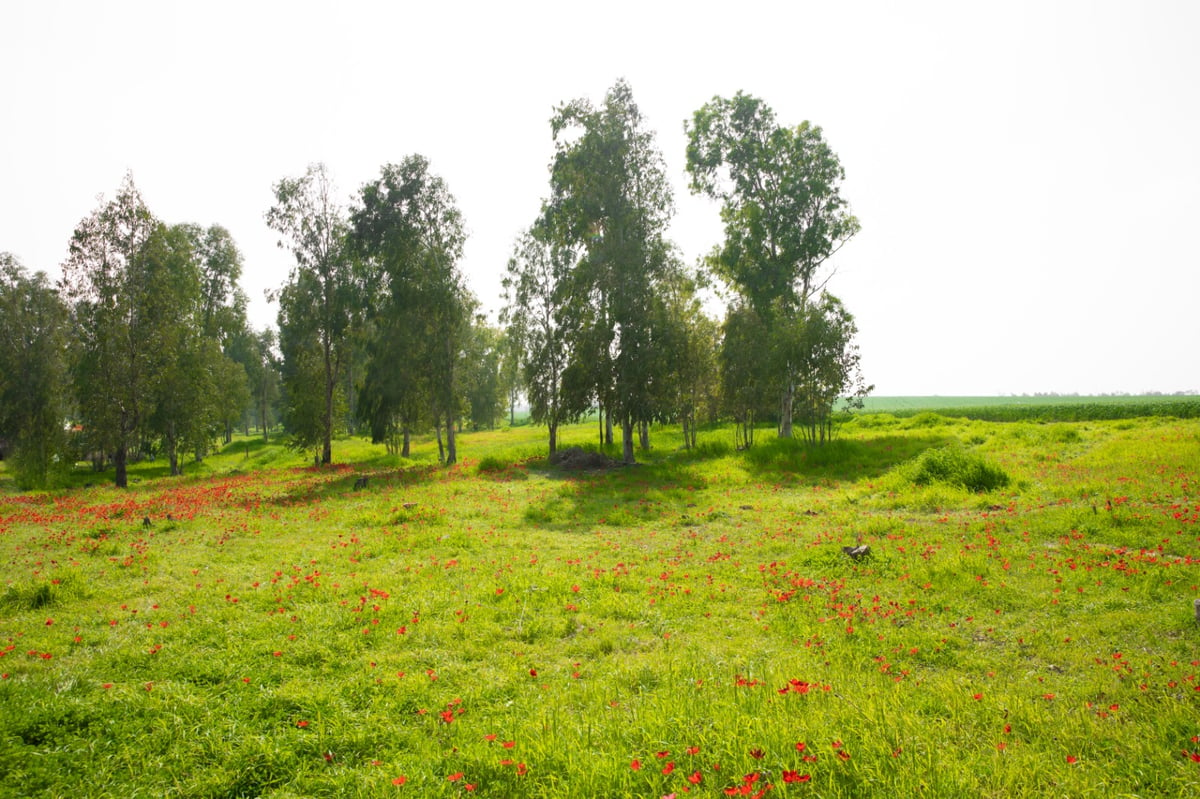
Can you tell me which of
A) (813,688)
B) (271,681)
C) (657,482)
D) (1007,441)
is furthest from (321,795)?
(1007,441)

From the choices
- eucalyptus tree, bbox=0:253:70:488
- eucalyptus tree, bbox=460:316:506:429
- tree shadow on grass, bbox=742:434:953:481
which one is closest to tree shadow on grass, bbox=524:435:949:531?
tree shadow on grass, bbox=742:434:953:481

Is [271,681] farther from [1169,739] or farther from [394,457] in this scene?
[394,457]

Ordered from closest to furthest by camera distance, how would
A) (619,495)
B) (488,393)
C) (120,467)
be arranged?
(619,495)
(120,467)
(488,393)

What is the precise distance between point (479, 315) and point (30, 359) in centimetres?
3303

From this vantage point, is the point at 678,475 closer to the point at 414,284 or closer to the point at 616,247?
the point at 616,247

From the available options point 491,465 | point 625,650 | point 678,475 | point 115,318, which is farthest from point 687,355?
point 115,318

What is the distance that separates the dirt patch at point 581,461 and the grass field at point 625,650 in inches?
511

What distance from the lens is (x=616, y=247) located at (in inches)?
1159

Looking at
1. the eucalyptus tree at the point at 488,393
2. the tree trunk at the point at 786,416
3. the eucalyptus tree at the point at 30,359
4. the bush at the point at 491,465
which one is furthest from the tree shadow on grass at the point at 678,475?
the eucalyptus tree at the point at 488,393

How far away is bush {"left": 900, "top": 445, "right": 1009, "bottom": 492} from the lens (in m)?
18.5

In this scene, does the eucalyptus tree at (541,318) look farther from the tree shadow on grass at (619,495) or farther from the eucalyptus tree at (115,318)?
the eucalyptus tree at (115,318)

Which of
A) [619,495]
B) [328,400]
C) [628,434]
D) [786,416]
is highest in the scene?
[328,400]

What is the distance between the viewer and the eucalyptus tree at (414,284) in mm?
34031

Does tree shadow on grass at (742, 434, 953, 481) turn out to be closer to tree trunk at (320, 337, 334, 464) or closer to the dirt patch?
the dirt patch
